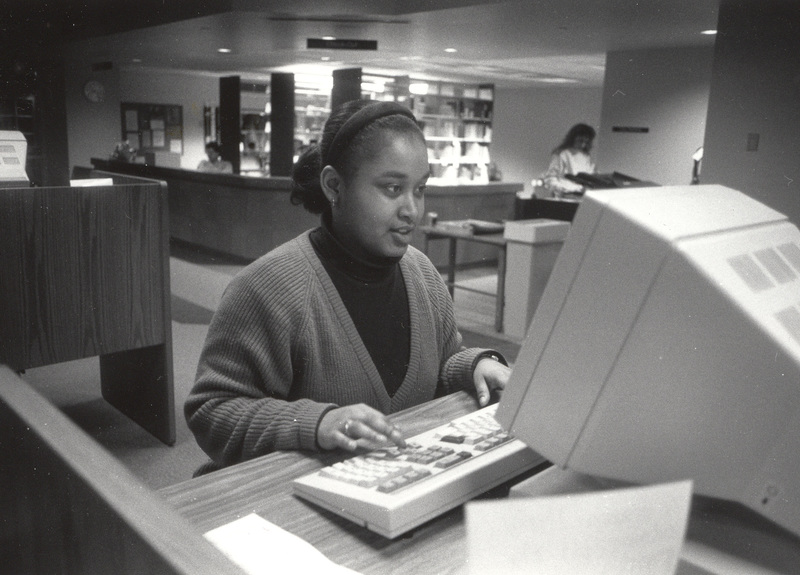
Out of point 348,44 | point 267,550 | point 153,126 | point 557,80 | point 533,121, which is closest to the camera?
point 267,550

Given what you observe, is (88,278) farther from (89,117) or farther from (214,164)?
(89,117)

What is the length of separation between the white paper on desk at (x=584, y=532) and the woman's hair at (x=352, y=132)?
0.88 metres

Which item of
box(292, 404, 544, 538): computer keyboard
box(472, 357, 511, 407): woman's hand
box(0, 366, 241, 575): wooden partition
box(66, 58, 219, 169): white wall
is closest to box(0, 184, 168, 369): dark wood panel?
box(472, 357, 511, 407): woman's hand

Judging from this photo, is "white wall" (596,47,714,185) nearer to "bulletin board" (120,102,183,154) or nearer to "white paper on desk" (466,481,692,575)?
"white paper on desk" (466,481,692,575)

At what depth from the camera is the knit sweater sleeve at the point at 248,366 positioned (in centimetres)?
109

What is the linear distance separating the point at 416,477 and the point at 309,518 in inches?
5.4

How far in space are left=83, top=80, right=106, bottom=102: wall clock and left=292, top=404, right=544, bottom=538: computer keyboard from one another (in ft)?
34.3

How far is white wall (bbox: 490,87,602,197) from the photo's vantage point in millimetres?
13109

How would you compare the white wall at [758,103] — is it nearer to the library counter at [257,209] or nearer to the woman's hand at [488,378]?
the library counter at [257,209]

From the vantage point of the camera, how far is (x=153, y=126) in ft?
40.1

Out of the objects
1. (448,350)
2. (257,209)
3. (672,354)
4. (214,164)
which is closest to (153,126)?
(214,164)

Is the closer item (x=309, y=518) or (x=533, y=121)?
(x=309, y=518)

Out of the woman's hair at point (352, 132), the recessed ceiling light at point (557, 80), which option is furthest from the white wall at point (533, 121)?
the woman's hair at point (352, 132)

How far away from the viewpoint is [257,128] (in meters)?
13.4
